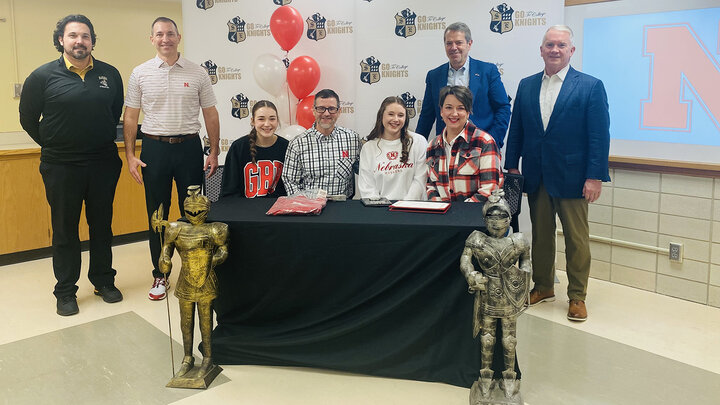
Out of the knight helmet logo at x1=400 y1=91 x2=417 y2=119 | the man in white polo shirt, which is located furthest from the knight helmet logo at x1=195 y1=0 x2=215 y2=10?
the knight helmet logo at x1=400 y1=91 x2=417 y2=119

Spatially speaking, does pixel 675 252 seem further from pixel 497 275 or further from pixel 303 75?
pixel 303 75

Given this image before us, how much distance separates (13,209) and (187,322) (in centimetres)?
274

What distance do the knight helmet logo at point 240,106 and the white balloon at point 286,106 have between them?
310 mm

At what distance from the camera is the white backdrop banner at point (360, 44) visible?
404cm

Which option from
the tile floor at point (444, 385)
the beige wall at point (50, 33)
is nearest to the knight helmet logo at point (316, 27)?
the tile floor at point (444, 385)

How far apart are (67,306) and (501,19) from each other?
3250 millimetres

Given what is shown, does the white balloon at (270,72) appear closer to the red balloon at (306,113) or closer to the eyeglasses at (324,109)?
the red balloon at (306,113)

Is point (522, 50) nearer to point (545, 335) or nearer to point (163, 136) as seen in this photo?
point (545, 335)

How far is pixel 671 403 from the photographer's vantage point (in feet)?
8.32

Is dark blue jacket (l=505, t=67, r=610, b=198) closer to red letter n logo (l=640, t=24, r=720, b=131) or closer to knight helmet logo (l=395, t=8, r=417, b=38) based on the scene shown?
red letter n logo (l=640, t=24, r=720, b=131)

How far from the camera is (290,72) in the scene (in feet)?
14.4

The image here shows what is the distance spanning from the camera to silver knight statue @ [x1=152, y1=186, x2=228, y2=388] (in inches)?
103

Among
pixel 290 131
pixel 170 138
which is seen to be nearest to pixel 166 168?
pixel 170 138

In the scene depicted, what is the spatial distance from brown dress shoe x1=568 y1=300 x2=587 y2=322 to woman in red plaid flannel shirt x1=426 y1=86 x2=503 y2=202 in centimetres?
85
